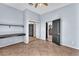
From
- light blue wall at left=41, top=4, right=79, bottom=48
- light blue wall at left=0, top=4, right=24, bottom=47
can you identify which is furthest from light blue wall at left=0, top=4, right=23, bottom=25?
light blue wall at left=41, top=4, right=79, bottom=48

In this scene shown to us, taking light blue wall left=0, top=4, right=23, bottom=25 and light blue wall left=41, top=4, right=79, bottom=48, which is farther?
light blue wall left=0, top=4, right=23, bottom=25

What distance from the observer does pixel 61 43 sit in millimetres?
6238

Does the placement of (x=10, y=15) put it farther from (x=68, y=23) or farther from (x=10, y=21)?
(x=68, y=23)

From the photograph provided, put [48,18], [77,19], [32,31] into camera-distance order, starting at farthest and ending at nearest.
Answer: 1. [32,31]
2. [48,18]
3. [77,19]

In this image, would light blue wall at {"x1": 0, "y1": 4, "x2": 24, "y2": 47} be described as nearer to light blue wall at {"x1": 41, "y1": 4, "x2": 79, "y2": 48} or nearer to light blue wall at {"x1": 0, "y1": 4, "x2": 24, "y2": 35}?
light blue wall at {"x1": 0, "y1": 4, "x2": 24, "y2": 35}

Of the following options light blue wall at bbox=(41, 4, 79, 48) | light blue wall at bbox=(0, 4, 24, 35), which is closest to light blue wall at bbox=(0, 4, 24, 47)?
light blue wall at bbox=(0, 4, 24, 35)

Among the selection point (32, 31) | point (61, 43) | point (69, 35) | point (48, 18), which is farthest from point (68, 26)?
point (32, 31)

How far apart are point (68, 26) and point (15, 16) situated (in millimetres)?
3750

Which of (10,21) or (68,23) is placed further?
(10,21)

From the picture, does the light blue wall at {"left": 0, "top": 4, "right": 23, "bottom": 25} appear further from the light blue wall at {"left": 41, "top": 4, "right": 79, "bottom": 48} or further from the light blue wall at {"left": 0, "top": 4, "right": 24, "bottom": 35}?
the light blue wall at {"left": 41, "top": 4, "right": 79, "bottom": 48}

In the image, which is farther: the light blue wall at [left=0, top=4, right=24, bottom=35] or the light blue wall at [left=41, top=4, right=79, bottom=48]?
the light blue wall at [left=0, top=4, right=24, bottom=35]

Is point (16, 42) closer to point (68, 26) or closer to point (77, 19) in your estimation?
point (68, 26)

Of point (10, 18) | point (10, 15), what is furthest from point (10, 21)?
point (10, 15)

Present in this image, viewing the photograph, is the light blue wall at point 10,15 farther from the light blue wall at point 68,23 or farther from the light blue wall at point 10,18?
the light blue wall at point 68,23
